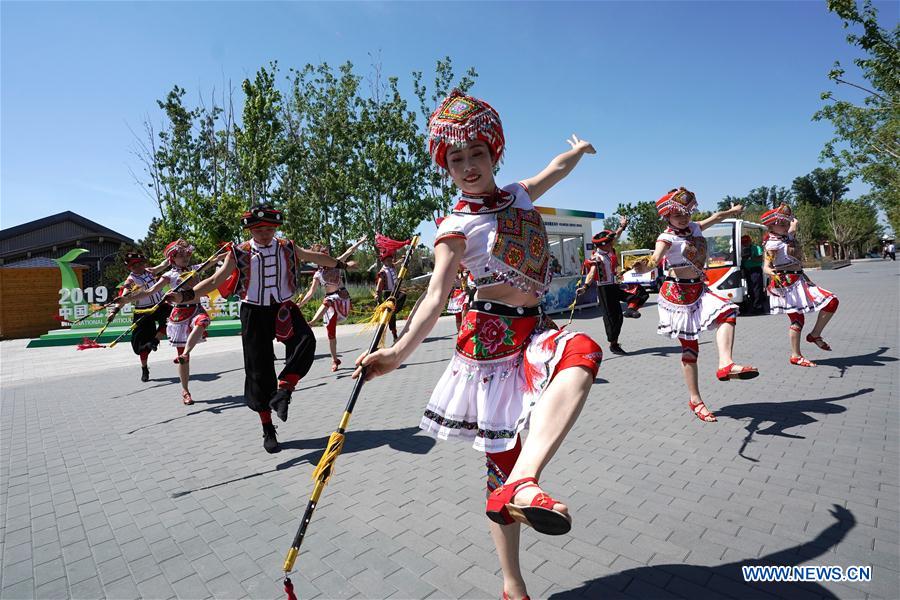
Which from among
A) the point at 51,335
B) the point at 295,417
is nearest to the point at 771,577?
the point at 295,417

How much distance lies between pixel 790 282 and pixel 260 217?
7.45 m

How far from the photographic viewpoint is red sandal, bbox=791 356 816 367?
7113 mm

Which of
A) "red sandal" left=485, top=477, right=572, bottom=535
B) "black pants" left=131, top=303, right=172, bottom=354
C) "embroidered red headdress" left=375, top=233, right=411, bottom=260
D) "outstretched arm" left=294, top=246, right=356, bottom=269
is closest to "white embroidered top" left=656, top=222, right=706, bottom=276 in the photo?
"outstretched arm" left=294, top=246, right=356, bottom=269

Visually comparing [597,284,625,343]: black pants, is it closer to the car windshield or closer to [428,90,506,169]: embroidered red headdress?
the car windshield

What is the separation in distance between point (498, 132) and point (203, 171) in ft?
108

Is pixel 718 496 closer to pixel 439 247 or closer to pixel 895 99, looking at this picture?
A: pixel 439 247

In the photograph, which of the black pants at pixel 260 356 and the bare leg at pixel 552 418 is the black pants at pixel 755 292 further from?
the bare leg at pixel 552 418

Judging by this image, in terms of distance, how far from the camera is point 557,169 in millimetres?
2875

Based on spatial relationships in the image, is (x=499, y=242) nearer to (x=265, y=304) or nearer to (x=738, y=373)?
(x=738, y=373)

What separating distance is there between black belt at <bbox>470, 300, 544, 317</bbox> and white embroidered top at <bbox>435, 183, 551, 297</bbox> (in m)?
0.08

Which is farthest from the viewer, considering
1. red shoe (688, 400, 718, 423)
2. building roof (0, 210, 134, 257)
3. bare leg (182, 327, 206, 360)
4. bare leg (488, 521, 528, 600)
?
building roof (0, 210, 134, 257)

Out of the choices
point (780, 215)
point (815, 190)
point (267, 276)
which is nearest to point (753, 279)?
point (780, 215)

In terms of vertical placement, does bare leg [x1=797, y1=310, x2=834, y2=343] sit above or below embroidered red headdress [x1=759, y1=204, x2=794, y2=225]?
below

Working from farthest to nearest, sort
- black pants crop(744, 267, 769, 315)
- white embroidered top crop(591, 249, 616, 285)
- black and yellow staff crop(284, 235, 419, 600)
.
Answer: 1. black pants crop(744, 267, 769, 315)
2. white embroidered top crop(591, 249, 616, 285)
3. black and yellow staff crop(284, 235, 419, 600)
